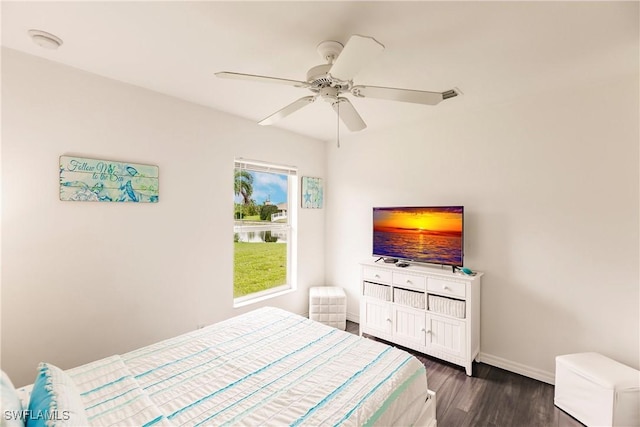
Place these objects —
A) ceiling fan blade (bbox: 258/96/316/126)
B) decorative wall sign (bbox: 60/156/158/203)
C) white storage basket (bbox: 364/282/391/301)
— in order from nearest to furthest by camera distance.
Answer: ceiling fan blade (bbox: 258/96/316/126), decorative wall sign (bbox: 60/156/158/203), white storage basket (bbox: 364/282/391/301)

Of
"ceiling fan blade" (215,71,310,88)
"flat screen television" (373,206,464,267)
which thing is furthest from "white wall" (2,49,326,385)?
"flat screen television" (373,206,464,267)

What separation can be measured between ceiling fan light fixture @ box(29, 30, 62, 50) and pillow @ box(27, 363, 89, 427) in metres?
1.82

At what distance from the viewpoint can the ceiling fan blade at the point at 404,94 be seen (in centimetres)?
165

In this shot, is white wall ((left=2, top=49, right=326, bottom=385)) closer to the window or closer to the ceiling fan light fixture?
the window

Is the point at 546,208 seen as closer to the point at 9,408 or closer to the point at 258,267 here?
the point at 258,267

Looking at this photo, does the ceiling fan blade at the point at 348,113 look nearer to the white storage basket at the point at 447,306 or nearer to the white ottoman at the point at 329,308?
the white storage basket at the point at 447,306

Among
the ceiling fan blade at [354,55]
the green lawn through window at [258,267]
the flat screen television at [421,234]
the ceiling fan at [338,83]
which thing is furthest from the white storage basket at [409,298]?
the ceiling fan blade at [354,55]

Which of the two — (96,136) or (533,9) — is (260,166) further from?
(533,9)

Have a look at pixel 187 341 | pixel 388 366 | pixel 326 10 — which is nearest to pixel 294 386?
pixel 388 366

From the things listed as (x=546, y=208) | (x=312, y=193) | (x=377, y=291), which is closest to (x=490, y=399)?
(x=377, y=291)

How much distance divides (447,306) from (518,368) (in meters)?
0.85

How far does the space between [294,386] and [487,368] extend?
222cm

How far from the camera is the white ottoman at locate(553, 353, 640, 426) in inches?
73.3

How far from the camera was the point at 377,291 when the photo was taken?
3.21 metres
